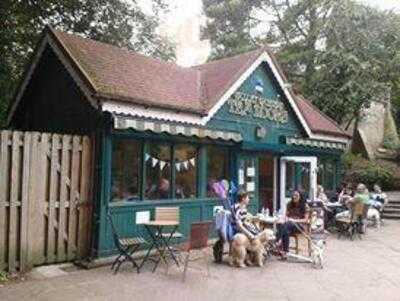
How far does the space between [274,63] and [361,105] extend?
10789 mm

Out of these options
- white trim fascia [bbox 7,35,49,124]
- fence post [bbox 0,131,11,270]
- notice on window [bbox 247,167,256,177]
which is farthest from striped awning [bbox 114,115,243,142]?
white trim fascia [bbox 7,35,49,124]

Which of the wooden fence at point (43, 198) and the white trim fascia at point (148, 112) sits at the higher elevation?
the white trim fascia at point (148, 112)

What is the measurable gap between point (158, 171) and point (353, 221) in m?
6.19

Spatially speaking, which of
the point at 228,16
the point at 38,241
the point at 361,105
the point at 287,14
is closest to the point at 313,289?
the point at 38,241

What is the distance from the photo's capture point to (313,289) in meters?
8.95

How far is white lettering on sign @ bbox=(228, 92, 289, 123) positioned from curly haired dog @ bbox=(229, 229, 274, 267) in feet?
15.8

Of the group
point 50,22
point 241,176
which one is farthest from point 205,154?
point 50,22

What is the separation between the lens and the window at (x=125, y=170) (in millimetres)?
11307

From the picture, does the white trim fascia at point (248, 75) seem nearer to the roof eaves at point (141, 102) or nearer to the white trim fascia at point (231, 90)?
the white trim fascia at point (231, 90)

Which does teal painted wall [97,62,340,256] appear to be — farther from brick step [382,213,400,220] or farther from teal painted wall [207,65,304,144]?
brick step [382,213,400,220]

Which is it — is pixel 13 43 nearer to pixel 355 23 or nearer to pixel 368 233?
A: pixel 368 233

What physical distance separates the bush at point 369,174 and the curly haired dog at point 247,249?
51.4 ft

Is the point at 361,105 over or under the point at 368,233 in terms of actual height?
over

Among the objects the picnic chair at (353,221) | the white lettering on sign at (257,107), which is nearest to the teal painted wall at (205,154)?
the white lettering on sign at (257,107)
